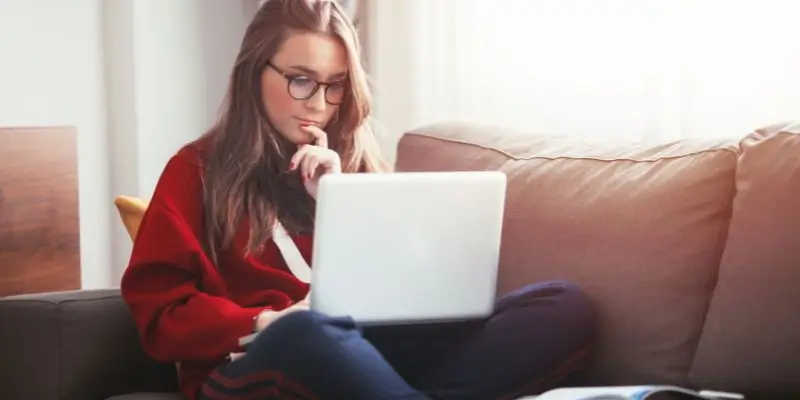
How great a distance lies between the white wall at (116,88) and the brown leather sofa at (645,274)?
0.79m

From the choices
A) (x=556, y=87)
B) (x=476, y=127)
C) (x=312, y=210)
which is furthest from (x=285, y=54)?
(x=556, y=87)

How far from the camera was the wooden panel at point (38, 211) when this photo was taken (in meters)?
1.93

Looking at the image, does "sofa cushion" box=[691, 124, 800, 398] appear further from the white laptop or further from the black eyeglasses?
the black eyeglasses

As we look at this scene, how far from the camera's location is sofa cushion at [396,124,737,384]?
4.97ft

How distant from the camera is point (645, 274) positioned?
153 centimetres

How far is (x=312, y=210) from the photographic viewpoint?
1748mm

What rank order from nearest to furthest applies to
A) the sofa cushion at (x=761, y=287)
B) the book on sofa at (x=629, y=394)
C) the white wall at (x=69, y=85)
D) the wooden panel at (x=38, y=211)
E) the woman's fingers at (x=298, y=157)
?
1. the book on sofa at (x=629, y=394)
2. the sofa cushion at (x=761, y=287)
3. the woman's fingers at (x=298, y=157)
4. the wooden panel at (x=38, y=211)
5. the white wall at (x=69, y=85)

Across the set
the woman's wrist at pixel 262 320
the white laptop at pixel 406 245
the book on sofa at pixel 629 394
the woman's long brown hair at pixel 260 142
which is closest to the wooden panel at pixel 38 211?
the woman's long brown hair at pixel 260 142

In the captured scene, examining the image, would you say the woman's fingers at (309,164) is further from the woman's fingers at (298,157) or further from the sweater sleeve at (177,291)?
the sweater sleeve at (177,291)

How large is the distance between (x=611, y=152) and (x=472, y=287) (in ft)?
1.12

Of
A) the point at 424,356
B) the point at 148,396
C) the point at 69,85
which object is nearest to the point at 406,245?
the point at 424,356

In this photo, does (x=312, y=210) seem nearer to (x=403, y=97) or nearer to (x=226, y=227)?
(x=226, y=227)

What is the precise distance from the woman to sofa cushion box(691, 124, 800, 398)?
19cm

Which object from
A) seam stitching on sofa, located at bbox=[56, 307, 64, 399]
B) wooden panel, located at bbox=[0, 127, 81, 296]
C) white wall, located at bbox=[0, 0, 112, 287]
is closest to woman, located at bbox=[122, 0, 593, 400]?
seam stitching on sofa, located at bbox=[56, 307, 64, 399]
